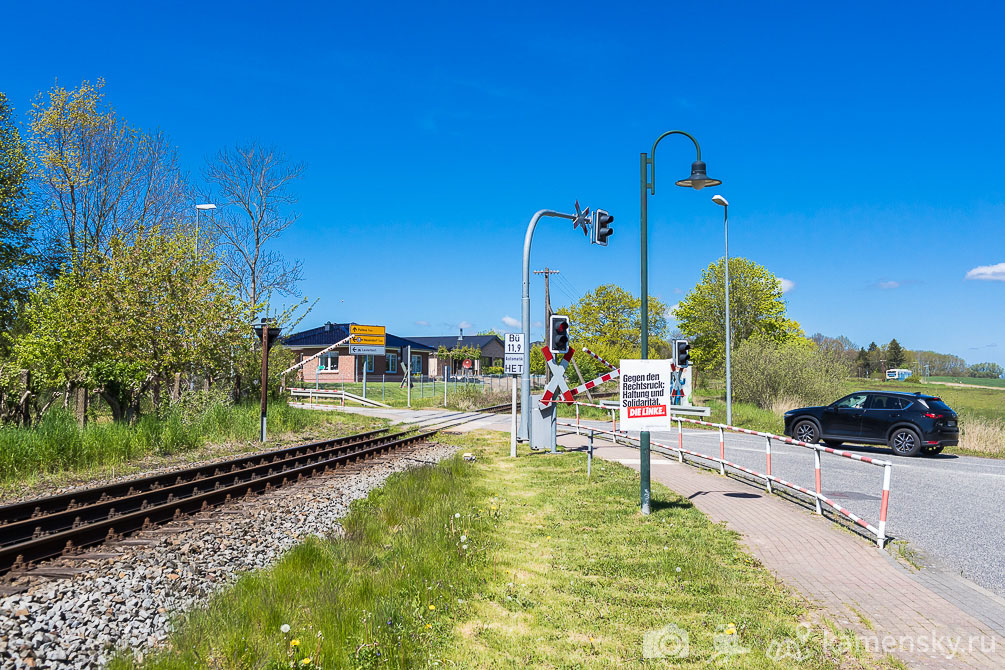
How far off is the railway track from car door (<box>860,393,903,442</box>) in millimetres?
13636

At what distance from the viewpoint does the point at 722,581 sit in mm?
6191

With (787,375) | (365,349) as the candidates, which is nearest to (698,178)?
(787,375)

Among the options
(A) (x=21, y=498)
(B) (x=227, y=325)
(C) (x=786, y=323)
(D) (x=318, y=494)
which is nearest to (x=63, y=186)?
(B) (x=227, y=325)

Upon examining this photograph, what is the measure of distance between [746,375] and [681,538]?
2880 centimetres

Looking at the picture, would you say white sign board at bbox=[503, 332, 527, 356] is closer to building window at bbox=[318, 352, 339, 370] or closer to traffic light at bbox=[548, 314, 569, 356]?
traffic light at bbox=[548, 314, 569, 356]

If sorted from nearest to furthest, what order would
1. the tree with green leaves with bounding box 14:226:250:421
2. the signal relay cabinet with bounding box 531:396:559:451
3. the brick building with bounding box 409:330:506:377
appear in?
1. the signal relay cabinet with bounding box 531:396:559:451
2. the tree with green leaves with bounding box 14:226:250:421
3. the brick building with bounding box 409:330:506:377

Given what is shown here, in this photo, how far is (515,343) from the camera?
16.8 metres

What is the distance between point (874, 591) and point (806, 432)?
1441 cm

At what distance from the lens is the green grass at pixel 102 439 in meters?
12.4

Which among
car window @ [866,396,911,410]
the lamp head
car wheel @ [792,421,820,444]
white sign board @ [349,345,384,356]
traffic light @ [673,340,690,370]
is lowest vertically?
car wheel @ [792,421,820,444]

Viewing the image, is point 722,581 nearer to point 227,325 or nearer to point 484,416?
point 227,325

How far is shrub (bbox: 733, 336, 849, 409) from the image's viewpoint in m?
32.8

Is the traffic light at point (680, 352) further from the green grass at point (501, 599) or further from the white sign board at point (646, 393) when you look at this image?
the green grass at point (501, 599)

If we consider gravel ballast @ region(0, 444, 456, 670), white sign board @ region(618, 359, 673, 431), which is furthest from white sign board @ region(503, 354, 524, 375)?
white sign board @ region(618, 359, 673, 431)
